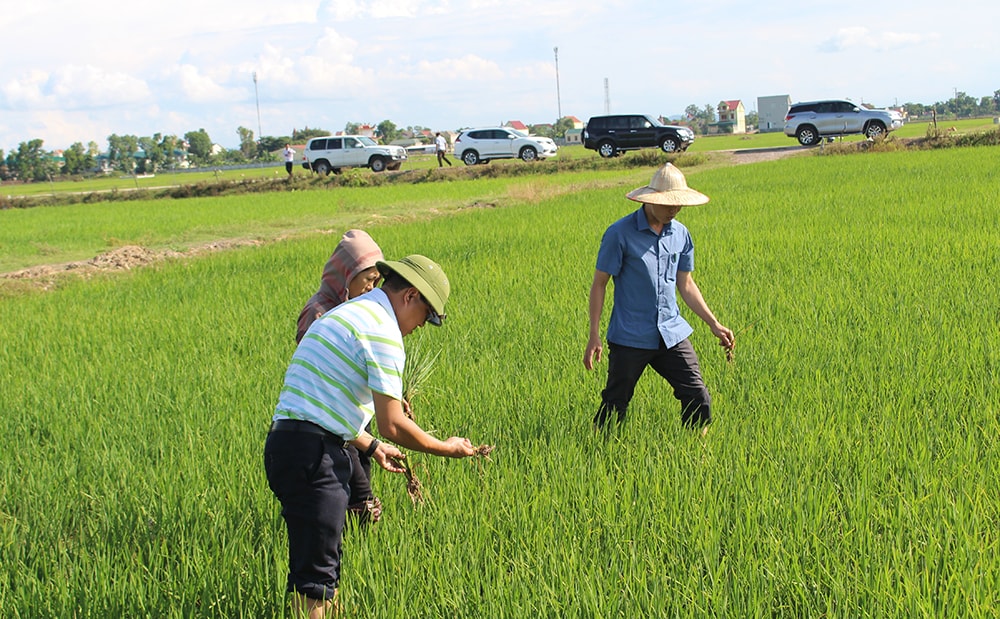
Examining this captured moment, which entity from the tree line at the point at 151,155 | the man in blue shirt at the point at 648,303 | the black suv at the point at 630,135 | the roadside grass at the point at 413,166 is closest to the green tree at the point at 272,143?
the tree line at the point at 151,155

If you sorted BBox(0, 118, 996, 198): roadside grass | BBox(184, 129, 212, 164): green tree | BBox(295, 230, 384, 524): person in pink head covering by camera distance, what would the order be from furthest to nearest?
BBox(184, 129, 212, 164): green tree < BBox(0, 118, 996, 198): roadside grass < BBox(295, 230, 384, 524): person in pink head covering

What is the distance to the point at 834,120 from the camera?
1083 inches

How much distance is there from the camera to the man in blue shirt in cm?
337

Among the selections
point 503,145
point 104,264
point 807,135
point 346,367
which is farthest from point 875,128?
point 346,367

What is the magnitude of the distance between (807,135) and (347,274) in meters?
28.5

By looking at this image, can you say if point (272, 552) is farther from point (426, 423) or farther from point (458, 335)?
point (458, 335)

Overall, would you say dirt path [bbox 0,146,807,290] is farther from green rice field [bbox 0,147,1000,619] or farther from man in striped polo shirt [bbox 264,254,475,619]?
man in striped polo shirt [bbox 264,254,475,619]

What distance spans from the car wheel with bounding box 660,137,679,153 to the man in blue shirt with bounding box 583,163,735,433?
2521 cm

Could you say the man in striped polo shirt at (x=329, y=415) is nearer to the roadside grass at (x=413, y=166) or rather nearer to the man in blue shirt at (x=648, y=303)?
the man in blue shirt at (x=648, y=303)

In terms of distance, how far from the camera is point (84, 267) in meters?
11.0

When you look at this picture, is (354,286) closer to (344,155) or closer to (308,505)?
(308,505)

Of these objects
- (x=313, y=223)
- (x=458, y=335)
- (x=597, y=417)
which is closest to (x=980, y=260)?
(x=458, y=335)

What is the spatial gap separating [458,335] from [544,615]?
11.1 ft

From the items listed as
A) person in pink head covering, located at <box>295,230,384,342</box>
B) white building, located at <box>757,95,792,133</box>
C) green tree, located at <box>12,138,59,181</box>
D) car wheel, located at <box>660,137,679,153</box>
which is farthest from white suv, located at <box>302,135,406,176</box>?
white building, located at <box>757,95,792,133</box>
